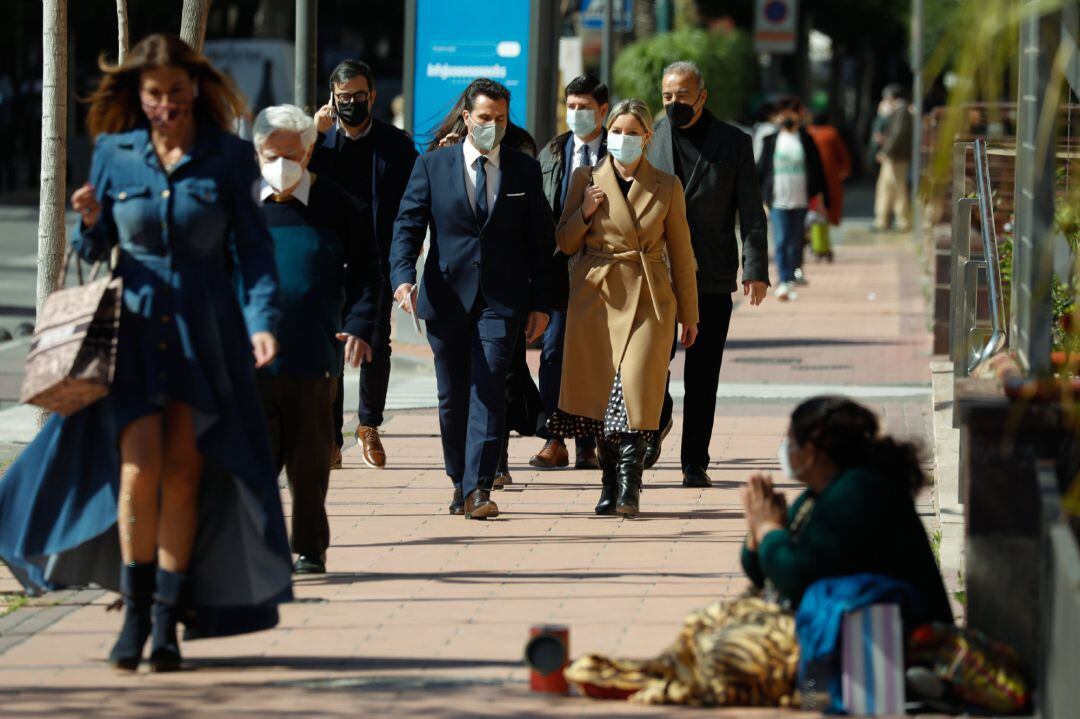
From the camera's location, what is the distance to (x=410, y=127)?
15.7 metres

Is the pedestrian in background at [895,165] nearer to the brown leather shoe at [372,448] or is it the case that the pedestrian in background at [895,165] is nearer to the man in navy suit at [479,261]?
the brown leather shoe at [372,448]

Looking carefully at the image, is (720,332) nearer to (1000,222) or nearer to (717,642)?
(717,642)

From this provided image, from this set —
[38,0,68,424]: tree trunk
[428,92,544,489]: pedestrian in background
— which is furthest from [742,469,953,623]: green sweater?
[428,92,544,489]: pedestrian in background

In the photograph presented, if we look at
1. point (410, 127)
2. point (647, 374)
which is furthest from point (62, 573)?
point (410, 127)

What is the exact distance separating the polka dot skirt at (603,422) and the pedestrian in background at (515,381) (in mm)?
526

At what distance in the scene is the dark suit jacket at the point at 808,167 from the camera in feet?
67.5

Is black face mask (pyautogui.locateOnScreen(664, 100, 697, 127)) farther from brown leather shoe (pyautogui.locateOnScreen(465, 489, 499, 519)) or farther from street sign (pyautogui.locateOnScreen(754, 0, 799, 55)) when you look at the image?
street sign (pyautogui.locateOnScreen(754, 0, 799, 55))

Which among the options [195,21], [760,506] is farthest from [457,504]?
[760,506]

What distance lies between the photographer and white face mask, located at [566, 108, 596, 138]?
9.61m

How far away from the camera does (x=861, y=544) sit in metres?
5.41

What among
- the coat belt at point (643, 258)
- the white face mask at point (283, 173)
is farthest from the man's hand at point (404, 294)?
the white face mask at point (283, 173)

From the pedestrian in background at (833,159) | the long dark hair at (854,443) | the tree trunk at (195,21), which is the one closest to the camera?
the long dark hair at (854,443)

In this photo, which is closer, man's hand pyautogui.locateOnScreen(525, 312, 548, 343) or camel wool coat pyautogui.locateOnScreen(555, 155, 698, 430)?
man's hand pyautogui.locateOnScreen(525, 312, 548, 343)

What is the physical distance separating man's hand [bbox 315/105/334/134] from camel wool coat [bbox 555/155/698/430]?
140 centimetres
